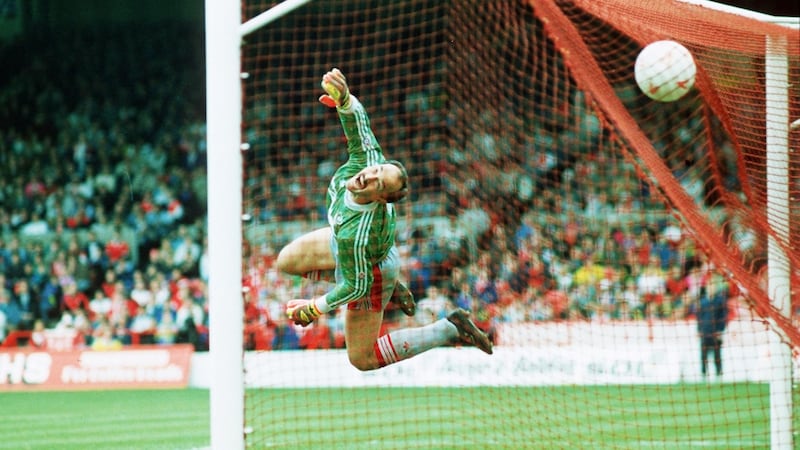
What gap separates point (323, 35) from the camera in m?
20.3

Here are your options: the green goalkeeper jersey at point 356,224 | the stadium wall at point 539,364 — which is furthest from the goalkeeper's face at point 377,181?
the stadium wall at point 539,364

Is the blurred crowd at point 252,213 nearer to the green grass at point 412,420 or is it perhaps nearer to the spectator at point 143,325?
the spectator at point 143,325

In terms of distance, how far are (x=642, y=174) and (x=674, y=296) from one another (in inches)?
389

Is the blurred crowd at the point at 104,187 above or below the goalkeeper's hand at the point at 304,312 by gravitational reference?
above

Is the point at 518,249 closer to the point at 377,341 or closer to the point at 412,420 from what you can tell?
the point at 412,420

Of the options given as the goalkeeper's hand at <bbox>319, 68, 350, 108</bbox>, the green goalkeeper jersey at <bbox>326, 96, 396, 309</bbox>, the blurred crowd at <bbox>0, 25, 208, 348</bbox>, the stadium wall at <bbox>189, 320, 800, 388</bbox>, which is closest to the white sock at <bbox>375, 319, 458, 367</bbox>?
the green goalkeeper jersey at <bbox>326, 96, 396, 309</bbox>

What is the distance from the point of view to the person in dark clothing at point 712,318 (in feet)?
45.7

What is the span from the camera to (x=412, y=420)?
10578mm

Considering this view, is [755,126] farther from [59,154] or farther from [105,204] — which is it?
[59,154]

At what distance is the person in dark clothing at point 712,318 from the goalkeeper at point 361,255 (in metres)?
7.72

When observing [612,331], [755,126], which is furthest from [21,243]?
[755,126]

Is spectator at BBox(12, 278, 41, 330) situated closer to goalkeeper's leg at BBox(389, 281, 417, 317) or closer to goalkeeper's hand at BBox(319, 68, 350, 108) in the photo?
goalkeeper's leg at BBox(389, 281, 417, 317)

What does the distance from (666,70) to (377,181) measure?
6.09ft

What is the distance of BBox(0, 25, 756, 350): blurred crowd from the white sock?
20.9 ft
